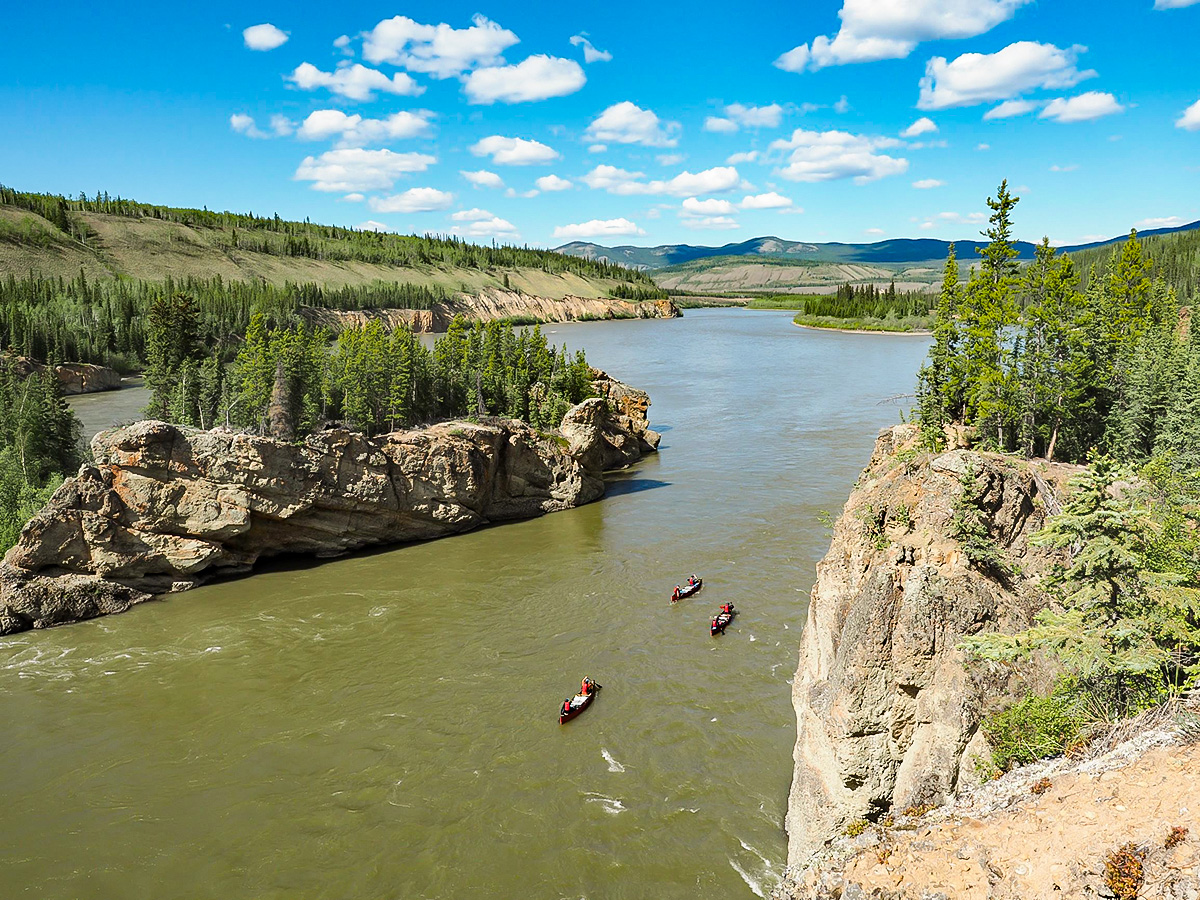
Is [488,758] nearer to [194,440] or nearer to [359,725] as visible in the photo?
[359,725]

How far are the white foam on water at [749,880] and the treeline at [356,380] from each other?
3546 cm

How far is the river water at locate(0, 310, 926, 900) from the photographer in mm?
19078

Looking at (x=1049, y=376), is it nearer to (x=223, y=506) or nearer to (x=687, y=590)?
(x=687, y=590)

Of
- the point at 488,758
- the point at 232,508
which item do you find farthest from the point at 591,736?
the point at 232,508

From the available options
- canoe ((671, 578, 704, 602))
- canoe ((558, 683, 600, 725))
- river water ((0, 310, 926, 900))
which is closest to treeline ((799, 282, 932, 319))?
river water ((0, 310, 926, 900))

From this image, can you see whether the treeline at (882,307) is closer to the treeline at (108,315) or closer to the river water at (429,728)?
the treeline at (108,315)

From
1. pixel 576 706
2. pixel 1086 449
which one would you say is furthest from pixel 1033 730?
pixel 1086 449

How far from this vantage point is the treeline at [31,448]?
126ft

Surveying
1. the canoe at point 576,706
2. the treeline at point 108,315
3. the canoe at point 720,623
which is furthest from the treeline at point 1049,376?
the treeline at point 108,315

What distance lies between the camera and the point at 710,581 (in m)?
37.3

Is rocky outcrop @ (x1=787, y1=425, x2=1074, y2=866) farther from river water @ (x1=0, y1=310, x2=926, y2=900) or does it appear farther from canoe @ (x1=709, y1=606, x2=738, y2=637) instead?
canoe @ (x1=709, y1=606, x2=738, y2=637)

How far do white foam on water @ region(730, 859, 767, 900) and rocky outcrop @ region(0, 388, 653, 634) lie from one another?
98.0 feet

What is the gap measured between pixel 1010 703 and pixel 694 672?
54.3 feet

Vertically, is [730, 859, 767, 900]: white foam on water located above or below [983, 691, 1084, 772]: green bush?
below
